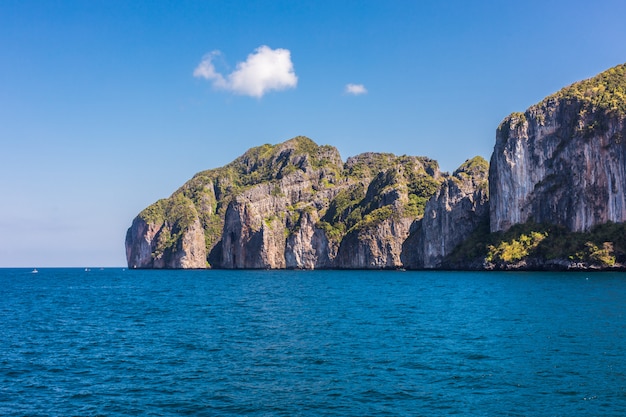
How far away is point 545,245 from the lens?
147875 millimetres

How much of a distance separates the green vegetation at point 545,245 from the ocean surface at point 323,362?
255ft

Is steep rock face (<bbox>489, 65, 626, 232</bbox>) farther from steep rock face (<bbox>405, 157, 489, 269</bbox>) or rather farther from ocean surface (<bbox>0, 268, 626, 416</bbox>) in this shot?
ocean surface (<bbox>0, 268, 626, 416</bbox>)

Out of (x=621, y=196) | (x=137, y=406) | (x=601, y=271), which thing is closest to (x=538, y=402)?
(x=137, y=406)

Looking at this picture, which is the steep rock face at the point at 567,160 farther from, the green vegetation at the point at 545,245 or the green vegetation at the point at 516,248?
the green vegetation at the point at 516,248

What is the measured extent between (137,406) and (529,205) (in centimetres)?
15555

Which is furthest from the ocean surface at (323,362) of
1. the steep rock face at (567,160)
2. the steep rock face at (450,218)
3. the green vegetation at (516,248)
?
the steep rock face at (450,218)

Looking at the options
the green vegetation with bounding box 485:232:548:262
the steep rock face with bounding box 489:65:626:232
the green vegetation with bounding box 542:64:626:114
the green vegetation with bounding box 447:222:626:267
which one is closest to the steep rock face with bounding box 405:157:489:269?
the green vegetation with bounding box 447:222:626:267

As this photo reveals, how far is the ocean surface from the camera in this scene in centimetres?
2597

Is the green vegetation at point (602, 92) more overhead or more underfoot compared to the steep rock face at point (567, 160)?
more overhead

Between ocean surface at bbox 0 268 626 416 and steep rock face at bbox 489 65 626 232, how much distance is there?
93.2m

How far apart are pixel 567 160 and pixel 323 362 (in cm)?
14284

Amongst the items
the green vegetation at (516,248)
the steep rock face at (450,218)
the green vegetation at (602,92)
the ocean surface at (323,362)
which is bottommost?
the ocean surface at (323,362)

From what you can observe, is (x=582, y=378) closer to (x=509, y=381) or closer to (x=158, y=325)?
(x=509, y=381)

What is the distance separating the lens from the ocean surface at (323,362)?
25969mm
